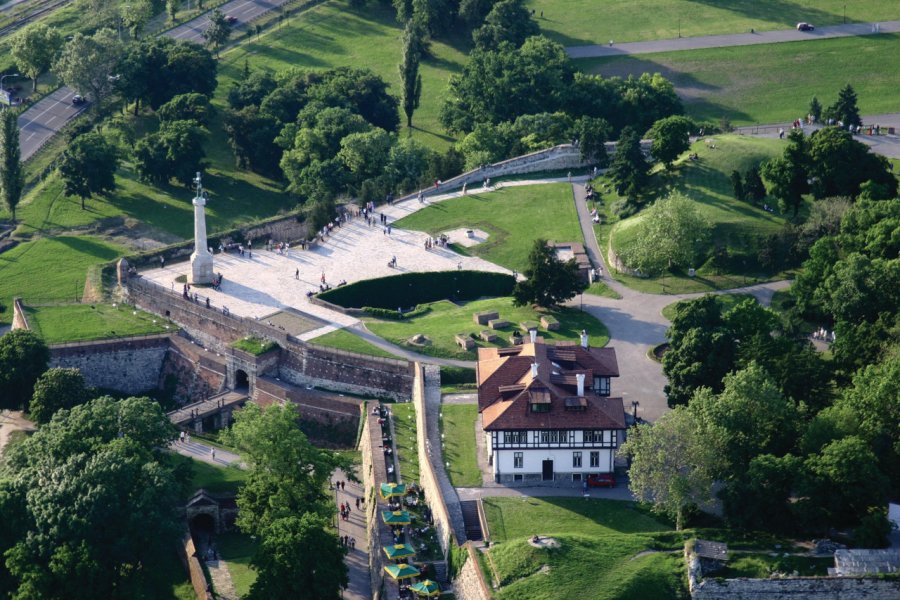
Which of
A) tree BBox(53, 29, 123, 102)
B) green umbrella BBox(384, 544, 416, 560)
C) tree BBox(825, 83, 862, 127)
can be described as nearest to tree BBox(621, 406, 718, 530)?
green umbrella BBox(384, 544, 416, 560)

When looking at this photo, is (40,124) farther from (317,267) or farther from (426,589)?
(426,589)

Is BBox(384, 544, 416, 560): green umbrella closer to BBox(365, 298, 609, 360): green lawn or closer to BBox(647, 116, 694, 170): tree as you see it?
BBox(365, 298, 609, 360): green lawn

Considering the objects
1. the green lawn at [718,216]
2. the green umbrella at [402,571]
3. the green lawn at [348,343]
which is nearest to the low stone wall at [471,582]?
the green umbrella at [402,571]

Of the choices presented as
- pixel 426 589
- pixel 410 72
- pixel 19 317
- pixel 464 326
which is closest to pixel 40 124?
pixel 410 72

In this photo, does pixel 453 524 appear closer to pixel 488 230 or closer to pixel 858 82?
pixel 488 230

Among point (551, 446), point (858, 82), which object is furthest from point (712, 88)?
point (551, 446)

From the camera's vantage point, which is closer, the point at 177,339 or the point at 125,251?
the point at 177,339

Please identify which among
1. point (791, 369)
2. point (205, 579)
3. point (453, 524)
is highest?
point (791, 369)
